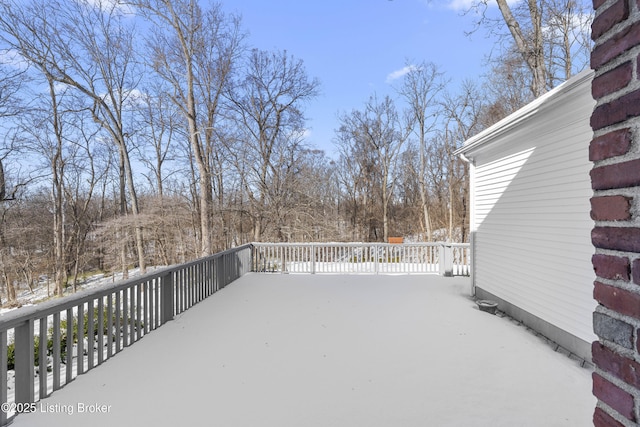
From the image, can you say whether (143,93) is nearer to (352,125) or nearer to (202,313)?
(352,125)

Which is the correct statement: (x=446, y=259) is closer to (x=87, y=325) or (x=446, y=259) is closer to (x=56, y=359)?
→ (x=87, y=325)

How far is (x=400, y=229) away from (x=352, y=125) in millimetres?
6873

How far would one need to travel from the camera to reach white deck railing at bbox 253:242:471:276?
7801 millimetres

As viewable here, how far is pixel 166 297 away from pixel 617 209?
457 centimetres

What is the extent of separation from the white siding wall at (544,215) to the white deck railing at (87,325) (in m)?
4.67

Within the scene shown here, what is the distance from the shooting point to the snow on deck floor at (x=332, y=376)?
2.20 m

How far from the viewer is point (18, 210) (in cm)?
1356

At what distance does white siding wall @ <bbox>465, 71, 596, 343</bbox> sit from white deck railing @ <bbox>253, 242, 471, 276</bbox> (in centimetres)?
264

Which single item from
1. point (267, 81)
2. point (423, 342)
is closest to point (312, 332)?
point (423, 342)

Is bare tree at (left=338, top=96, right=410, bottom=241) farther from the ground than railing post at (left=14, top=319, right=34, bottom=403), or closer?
farther from the ground

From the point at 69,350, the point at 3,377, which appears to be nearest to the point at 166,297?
the point at 69,350

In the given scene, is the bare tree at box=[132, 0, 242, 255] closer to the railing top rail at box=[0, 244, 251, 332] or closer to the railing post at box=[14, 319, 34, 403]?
the railing top rail at box=[0, 244, 251, 332]

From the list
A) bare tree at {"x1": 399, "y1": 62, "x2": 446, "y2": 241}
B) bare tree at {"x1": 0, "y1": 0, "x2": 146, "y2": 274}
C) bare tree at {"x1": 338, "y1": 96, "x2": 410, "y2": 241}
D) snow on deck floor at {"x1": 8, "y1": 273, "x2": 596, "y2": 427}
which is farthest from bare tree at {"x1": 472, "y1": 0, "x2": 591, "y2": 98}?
bare tree at {"x1": 0, "y1": 0, "x2": 146, "y2": 274}

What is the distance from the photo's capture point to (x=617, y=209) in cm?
75
